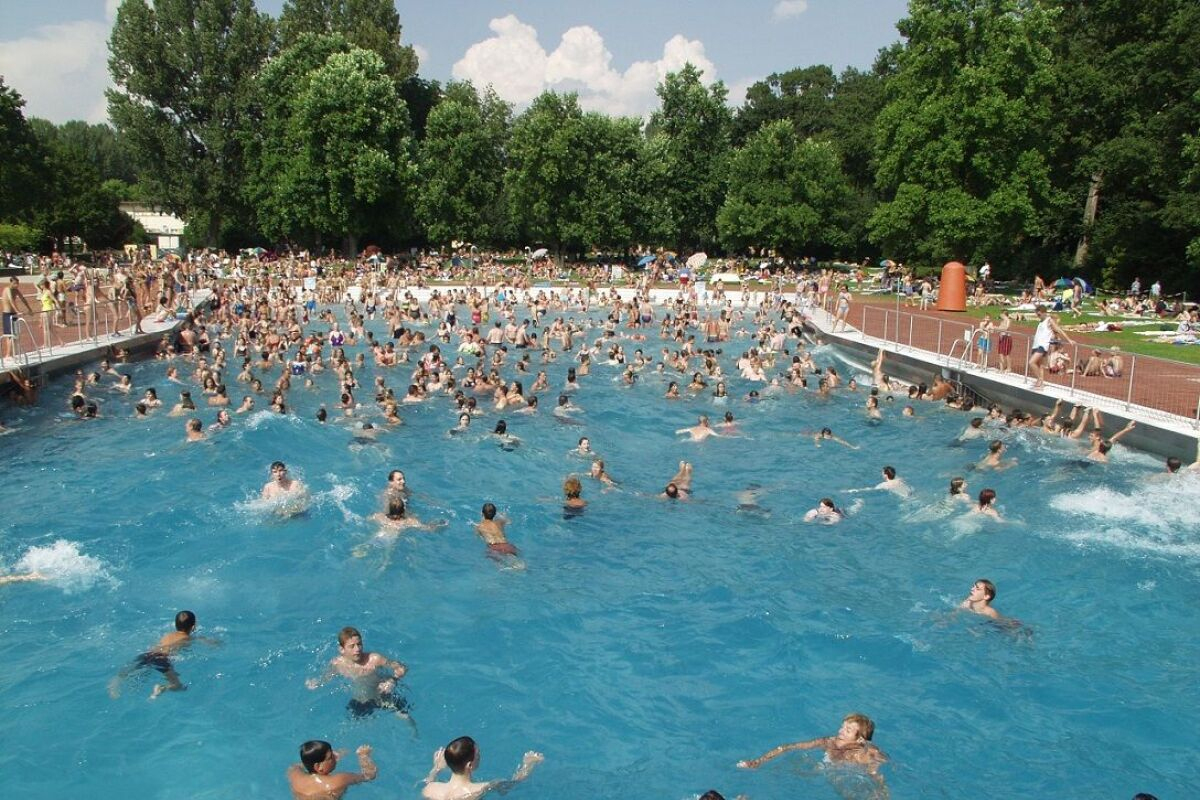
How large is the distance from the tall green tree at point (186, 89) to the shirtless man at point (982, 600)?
55036 millimetres

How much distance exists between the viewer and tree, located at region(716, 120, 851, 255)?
57.5 meters

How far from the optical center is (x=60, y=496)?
14.4m

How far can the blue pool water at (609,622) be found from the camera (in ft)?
27.1

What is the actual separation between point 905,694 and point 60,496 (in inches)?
516

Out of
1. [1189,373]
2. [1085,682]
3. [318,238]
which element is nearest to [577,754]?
[1085,682]

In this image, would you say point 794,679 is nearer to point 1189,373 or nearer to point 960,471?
point 960,471

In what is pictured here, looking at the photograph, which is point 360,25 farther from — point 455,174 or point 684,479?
point 684,479

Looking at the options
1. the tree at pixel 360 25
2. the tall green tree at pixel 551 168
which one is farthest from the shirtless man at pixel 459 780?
the tree at pixel 360 25

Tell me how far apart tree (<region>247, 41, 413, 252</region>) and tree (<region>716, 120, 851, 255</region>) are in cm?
2126

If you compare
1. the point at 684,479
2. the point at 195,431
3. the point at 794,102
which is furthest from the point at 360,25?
the point at 684,479

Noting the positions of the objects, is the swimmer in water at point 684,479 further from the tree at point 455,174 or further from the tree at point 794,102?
the tree at point 794,102

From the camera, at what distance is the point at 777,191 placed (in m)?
57.8

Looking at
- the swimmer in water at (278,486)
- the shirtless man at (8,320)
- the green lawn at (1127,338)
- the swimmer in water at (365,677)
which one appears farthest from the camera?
the green lawn at (1127,338)

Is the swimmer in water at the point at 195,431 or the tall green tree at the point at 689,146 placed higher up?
the tall green tree at the point at 689,146
